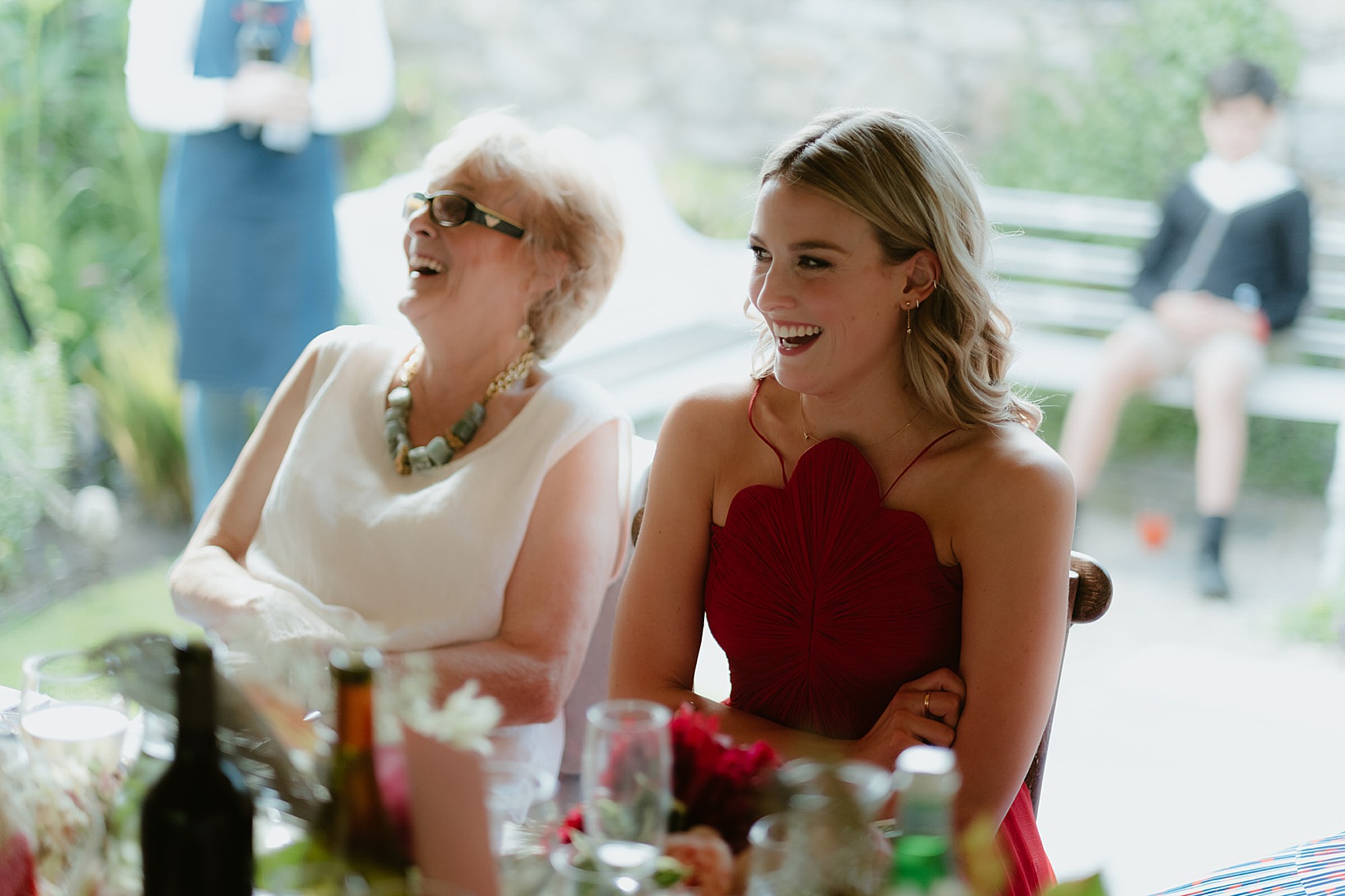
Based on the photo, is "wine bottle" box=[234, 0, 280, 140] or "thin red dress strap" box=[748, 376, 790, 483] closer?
"thin red dress strap" box=[748, 376, 790, 483]

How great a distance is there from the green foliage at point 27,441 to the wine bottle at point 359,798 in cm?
335

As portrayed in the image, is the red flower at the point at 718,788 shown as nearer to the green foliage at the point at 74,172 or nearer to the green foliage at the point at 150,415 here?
the green foliage at the point at 150,415

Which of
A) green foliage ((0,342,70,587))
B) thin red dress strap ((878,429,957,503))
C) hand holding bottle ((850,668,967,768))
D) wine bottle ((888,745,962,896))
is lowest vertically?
green foliage ((0,342,70,587))

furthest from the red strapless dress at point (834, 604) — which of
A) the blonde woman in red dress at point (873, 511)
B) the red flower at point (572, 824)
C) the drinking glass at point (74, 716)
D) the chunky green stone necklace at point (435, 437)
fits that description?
the drinking glass at point (74, 716)

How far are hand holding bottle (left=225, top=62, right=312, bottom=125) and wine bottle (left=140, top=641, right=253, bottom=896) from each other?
2.69m

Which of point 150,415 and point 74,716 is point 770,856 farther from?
point 150,415

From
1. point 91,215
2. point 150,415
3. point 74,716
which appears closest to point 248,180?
point 150,415

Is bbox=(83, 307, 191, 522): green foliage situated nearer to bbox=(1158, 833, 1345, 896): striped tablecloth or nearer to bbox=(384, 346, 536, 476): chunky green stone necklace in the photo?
bbox=(384, 346, 536, 476): chunky green stone necklace

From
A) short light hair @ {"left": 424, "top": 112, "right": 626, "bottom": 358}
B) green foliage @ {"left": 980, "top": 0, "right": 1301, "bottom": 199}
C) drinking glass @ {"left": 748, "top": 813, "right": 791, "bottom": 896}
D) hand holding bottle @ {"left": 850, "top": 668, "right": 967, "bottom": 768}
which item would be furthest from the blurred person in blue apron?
green foliage @ {"left": 980, "top": 0, "right": 1301, "bottom": 199}

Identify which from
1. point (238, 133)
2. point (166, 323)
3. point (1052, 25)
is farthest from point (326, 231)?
point (1052, 25)

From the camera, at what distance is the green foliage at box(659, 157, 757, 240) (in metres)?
5.98

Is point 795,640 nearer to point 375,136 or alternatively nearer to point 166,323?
point 166,323

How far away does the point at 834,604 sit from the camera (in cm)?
160

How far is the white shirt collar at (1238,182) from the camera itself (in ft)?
15.1
